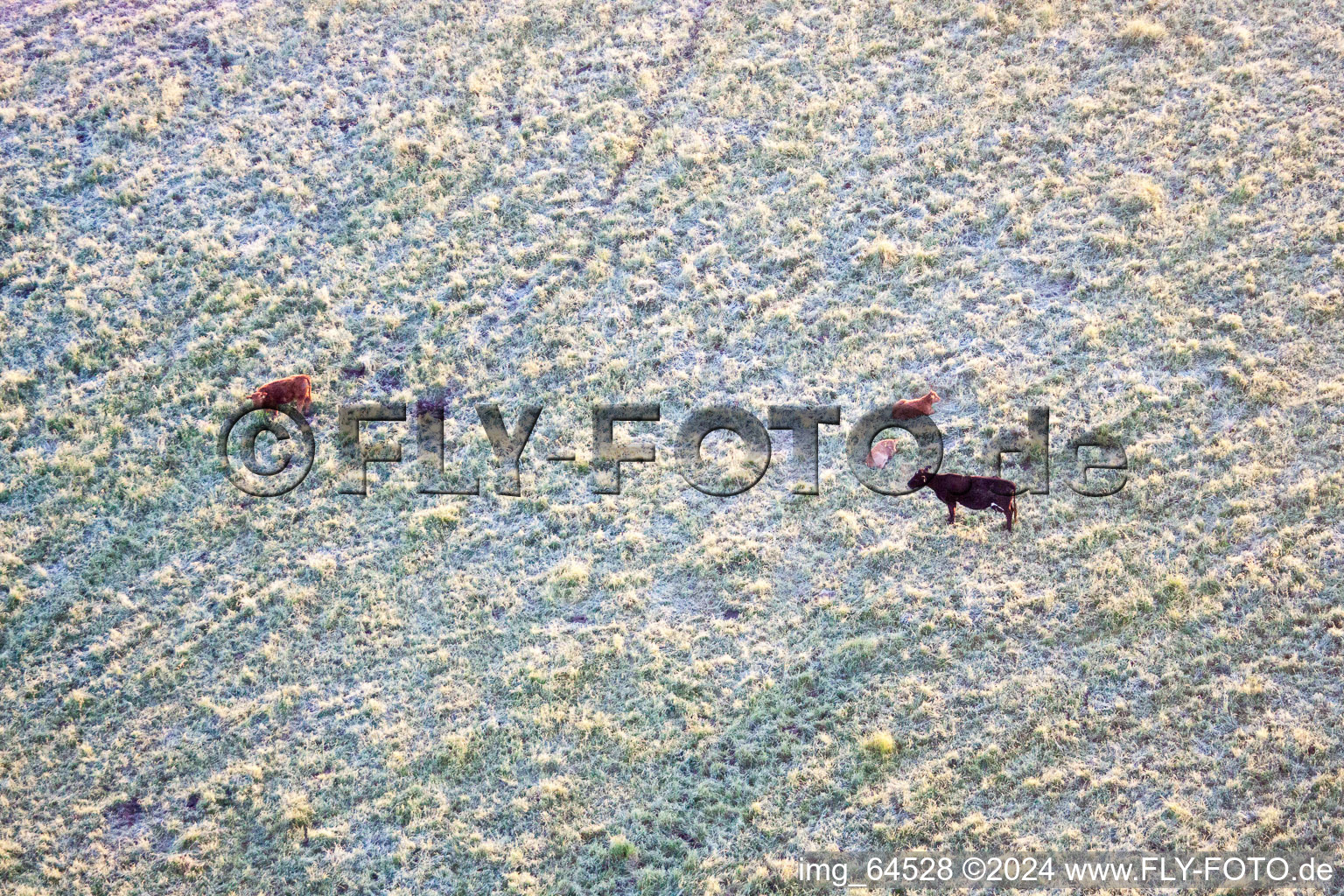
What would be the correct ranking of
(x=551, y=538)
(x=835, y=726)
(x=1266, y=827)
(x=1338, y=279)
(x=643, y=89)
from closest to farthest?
(x=1266, y=827)
(x=835, y=726)
(x=551, y=538)
(x=1338, y=279)
(x=643, y=89)

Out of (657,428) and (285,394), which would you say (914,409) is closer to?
(657,428)

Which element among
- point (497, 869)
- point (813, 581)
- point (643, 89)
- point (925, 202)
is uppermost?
point (643, 89)

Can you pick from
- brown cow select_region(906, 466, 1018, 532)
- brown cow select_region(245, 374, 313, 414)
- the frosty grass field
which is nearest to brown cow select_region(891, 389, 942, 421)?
the frosty grass field

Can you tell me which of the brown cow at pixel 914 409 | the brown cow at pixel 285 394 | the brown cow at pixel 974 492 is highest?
the brown cow at pixel 285 394

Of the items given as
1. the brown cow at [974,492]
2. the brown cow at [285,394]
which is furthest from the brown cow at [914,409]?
the brown cow at [285,394]

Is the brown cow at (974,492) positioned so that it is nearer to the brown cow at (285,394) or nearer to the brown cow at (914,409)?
the brown cow at (914,409)

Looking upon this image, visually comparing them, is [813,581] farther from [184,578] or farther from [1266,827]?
[184,578]

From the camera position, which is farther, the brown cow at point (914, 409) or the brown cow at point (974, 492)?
the brown cow at point (914, 409)

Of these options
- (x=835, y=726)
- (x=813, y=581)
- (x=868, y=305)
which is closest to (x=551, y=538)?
(x=813, y=581)
